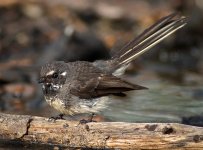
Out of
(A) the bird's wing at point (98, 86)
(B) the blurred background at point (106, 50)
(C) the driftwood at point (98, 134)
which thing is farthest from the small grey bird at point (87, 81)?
(B) the blurred background at point (106, 50)

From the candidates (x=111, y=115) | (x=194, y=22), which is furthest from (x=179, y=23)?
(x=194, y=22)

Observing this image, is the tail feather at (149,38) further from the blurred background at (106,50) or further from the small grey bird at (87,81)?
the blurred background at (106,50)

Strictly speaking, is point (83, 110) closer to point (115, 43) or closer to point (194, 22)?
point (115, 43)

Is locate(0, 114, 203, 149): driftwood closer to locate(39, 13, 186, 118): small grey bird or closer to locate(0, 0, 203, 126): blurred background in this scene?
locate(39, 13, 186, 118): small grey bird

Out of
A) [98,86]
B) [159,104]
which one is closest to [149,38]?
[98,86]

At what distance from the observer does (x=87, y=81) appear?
7910mm

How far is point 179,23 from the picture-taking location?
8.16 meters

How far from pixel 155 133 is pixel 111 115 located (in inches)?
108

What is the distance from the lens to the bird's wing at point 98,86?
7637mm

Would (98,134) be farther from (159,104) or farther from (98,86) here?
(159,104)

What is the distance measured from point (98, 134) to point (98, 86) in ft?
4.56

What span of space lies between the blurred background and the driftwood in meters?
1.89

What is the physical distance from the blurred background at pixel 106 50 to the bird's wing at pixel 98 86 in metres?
0.96

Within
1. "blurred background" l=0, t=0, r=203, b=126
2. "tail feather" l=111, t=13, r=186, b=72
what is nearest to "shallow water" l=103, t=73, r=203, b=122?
"blurred background" l=0, t=0, r=203, b=126
